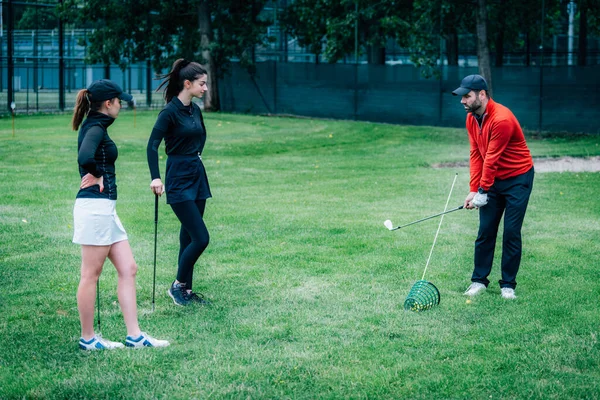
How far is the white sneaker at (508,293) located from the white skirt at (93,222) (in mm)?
3540

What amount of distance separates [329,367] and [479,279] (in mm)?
2603

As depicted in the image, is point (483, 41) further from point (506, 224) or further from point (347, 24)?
point (506, 224)

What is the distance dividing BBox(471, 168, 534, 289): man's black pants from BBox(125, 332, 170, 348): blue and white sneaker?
10.1 ft

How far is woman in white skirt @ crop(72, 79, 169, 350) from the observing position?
561 cm

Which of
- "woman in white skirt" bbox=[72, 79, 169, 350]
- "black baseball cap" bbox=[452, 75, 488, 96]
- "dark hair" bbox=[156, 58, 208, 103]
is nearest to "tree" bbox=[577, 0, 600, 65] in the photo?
"black baseball cap" bbox=[452, 75, 488, 96]

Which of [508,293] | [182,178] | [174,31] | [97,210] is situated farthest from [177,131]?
[174,31]

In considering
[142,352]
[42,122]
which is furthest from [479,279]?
[42,122]

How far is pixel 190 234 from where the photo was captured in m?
7.09

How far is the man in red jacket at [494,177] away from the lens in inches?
285

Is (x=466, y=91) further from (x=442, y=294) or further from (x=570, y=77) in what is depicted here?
(x=570, y=77)

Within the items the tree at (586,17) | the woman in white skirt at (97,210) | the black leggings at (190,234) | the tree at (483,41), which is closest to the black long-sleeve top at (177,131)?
the black leggings at (190,234)

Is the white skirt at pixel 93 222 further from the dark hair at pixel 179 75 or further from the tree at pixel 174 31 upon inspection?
the tree at pixel 174 31

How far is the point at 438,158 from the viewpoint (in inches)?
768

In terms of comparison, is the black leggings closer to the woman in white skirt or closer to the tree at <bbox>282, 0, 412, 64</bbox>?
the woman in white skirt
